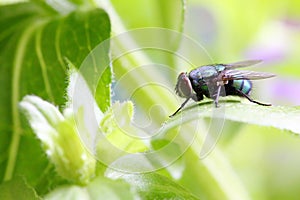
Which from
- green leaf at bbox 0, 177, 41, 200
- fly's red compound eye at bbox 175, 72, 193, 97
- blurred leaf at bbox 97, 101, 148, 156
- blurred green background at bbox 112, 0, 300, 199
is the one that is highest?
blurred leaf at bbox 97, 101, 148, 156

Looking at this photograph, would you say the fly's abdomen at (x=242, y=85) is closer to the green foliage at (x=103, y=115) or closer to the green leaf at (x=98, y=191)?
the green foliage at (x=103, y=115)

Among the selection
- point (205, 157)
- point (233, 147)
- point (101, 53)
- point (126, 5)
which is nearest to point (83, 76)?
point (101, 53)

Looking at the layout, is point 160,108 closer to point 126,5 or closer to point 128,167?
point 128,167

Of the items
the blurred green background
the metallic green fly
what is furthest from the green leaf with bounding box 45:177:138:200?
the blurred green background

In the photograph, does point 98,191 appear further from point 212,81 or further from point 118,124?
point 212,81

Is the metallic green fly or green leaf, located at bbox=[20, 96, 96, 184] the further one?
the metallic green fly

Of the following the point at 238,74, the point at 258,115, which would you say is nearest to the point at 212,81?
the point at 238,74

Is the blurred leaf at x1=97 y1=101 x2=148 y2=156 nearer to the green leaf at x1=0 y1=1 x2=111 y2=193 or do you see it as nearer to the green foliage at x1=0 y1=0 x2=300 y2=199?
the green foliage at x1=0 y1=0 x2=300 y2=199
